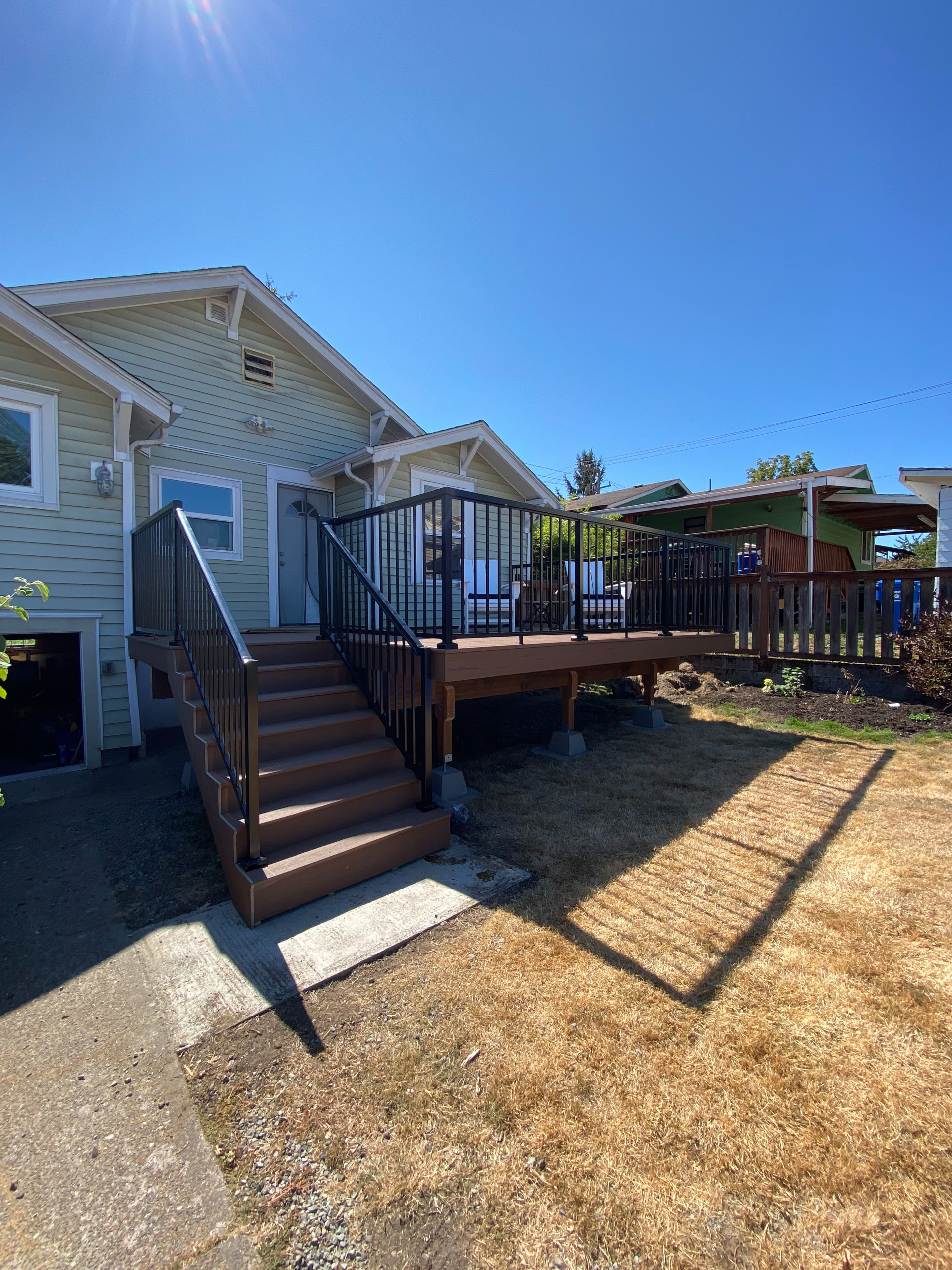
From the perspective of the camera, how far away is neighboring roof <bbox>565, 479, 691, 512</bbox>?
17.9 meters

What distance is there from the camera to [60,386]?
521cm

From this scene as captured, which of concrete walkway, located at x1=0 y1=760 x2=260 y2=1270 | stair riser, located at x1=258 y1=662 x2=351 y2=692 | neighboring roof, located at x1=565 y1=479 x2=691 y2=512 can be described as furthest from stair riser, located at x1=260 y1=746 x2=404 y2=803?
neighboring roof, located at x1=565 y1=479 x2=691 y2=512

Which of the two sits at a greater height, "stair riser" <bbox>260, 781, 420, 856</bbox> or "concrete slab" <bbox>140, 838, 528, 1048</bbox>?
"stair riser" <bbox>260, 781, 420, 856</bbox>

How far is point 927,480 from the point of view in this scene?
9188mm

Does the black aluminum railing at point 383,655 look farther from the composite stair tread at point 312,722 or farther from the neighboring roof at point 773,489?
the neighboring roof at point 773,489

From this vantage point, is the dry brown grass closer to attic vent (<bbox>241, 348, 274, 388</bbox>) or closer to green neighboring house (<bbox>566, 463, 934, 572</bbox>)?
attic vent (<bbox>241, 348, 274, 388</bbox>)

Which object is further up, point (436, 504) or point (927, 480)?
point (927, 480)

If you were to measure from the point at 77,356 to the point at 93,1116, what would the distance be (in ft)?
19.3

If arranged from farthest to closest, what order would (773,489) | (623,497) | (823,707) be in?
(623,497) < (773,489) < (823,707)

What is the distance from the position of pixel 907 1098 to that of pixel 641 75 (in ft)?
33.9

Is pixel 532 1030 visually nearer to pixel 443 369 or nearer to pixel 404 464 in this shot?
pixel 404 464

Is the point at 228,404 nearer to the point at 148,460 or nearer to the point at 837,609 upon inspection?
the point at 148,460

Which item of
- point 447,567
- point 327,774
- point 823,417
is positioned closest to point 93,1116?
point 327,774

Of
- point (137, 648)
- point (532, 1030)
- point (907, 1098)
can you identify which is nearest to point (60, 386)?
point (137, 648)
